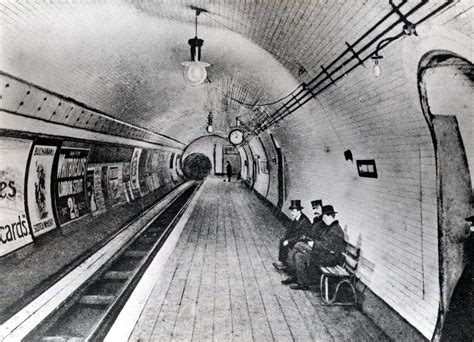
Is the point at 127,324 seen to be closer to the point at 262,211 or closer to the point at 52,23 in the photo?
the point at 52,23

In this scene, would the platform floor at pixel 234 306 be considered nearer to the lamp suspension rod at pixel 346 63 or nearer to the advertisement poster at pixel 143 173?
the lamp suspension rod at pixel 346 63

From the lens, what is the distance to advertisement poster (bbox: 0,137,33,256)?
637 centimetres

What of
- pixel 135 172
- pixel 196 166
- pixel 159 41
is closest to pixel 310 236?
pixel 159 41

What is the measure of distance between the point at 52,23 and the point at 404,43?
4240mm

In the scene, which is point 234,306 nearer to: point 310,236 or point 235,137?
point 310,236

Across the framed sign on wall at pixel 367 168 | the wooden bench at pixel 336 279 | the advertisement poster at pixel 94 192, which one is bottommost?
the wooden bench at pixel 336 279

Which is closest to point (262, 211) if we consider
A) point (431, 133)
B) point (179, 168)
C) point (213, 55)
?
point (213, 55)

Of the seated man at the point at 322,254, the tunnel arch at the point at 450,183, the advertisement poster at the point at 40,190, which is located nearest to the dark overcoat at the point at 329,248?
the seated man at the point at 322,254

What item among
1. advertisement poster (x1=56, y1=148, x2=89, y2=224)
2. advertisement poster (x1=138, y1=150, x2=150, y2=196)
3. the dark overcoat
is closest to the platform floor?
the dark overcoat

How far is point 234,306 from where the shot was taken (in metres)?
5.79

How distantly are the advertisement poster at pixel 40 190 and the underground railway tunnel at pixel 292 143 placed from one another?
0.04m

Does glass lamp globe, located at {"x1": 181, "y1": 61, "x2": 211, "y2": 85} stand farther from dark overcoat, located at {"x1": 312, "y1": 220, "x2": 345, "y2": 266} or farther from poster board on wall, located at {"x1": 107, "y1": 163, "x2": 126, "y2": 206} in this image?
poster board on wall, located at {"x1": 107, "y1": 163, "x2": 126, "y2": 206}

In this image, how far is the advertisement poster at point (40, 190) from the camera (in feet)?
24.5

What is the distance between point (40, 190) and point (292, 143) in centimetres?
627
